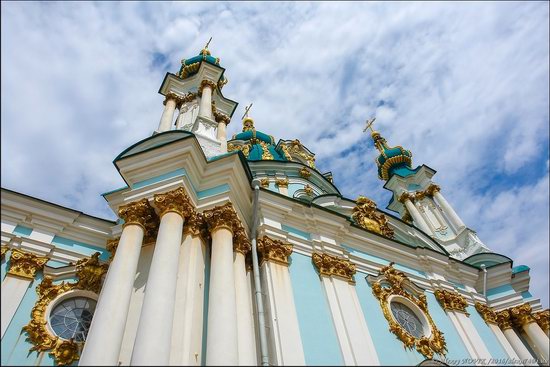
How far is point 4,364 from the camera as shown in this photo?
24.4 ft

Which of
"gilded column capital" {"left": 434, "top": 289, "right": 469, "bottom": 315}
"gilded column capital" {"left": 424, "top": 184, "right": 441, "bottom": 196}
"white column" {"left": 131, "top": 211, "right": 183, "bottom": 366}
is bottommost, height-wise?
"white column" {"left": 131, "top": 211, "right": 183, "bottom": 366}

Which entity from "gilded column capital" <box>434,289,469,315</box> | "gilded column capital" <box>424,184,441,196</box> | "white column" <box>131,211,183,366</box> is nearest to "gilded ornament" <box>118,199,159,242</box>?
"white column" <box>131,211,183,366</box>

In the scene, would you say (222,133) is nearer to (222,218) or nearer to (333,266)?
(222,218)

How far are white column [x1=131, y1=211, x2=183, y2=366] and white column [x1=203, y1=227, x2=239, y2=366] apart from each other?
0.68 meters

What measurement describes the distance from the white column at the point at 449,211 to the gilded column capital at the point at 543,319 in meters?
4.04

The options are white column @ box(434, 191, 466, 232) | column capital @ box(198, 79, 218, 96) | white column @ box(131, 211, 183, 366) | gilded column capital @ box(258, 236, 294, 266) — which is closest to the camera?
white column @ box(131, 211, 183, 366)

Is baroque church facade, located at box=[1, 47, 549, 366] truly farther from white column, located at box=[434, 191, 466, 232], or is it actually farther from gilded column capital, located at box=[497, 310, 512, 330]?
white column, located at box=[434, 191, 466, 232]

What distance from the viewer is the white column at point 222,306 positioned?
6.31 m

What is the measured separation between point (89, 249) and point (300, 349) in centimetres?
563

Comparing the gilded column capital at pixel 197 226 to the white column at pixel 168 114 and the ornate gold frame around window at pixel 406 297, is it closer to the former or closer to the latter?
the ornate gold frame around window at pixel 406 297

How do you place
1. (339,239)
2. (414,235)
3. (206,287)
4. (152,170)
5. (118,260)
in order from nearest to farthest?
(118,260) → (206,287) → (152,170) → (339,239) → (414,235)

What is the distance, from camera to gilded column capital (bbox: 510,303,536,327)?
12438 millimetres

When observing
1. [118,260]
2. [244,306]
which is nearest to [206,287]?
[244,306]

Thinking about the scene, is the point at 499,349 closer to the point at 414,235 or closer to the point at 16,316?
the point at 414,235
